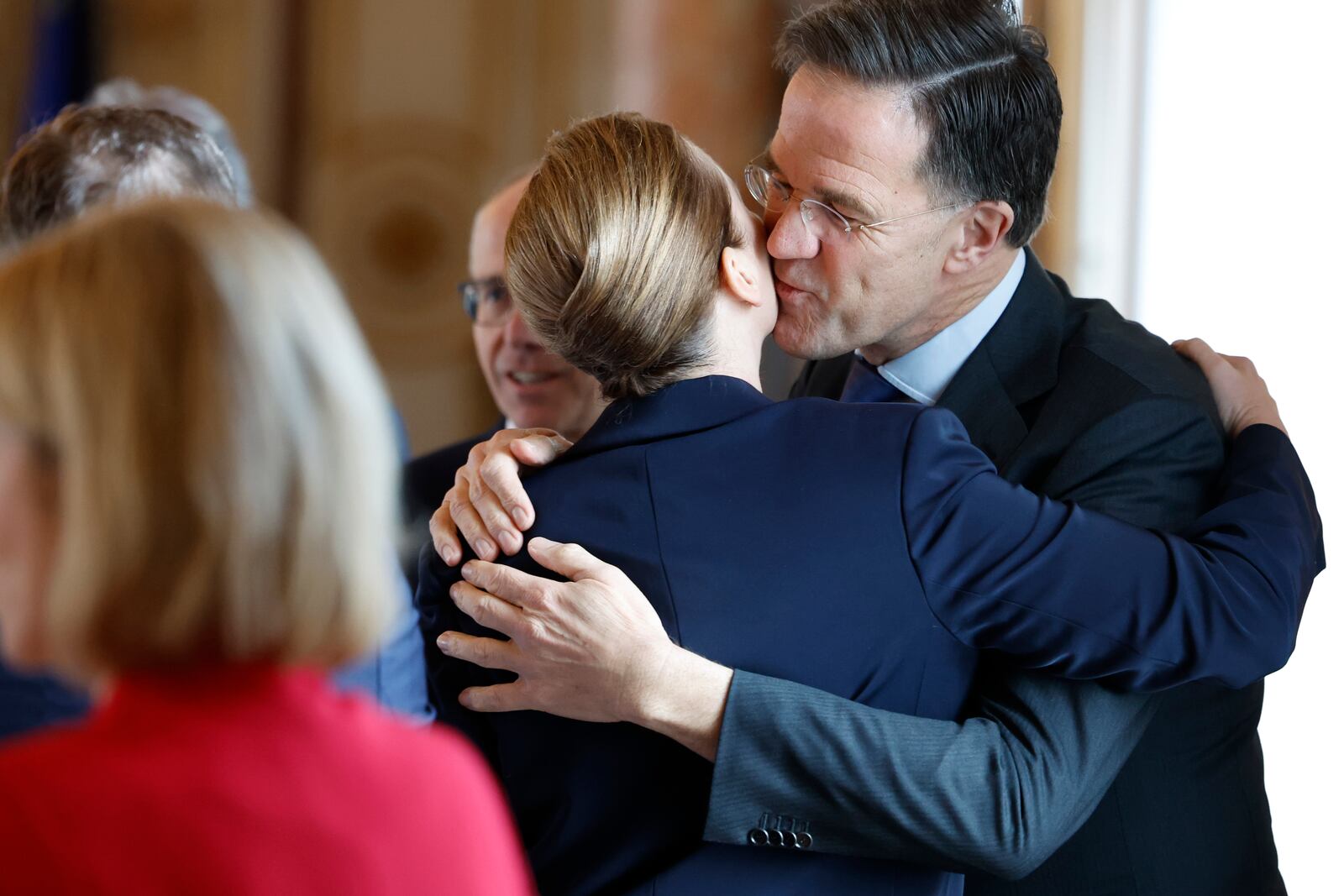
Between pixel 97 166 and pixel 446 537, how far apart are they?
0.88 meters

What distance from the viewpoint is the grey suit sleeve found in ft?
5.04

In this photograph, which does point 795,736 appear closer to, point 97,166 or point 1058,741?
point 1058,741

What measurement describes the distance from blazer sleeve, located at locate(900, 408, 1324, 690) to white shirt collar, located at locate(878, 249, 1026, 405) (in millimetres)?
546

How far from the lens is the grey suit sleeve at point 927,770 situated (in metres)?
1.54

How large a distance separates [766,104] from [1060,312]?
2253 millimetres

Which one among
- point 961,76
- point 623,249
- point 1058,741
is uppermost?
point 961,76

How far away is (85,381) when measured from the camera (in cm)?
90

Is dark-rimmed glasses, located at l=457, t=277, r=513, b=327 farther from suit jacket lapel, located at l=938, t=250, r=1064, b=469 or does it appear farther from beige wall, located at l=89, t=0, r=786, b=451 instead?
beige wall, located at l=89, t=0, r=786, b=451

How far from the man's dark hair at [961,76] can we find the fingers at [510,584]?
37.1 inches

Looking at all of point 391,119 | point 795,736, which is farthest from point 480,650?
point 391,119

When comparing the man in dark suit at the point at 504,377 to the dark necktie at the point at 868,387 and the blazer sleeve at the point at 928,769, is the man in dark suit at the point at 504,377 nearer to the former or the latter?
the dark necktie at the point at 868,387

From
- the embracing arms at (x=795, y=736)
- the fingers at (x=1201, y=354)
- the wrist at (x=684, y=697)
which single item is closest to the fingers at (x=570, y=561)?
the embracing arms at (x=795, y=736)

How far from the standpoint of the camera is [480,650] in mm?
1660

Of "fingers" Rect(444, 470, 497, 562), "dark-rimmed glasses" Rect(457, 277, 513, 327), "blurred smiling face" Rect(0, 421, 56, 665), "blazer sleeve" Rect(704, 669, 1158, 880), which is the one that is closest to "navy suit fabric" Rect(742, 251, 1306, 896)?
"blazer sleeve" Rect(704, 669, 1158, 880)
